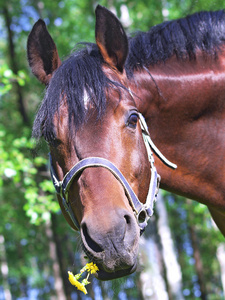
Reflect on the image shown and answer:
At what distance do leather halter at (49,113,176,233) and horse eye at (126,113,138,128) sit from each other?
9 centimetres

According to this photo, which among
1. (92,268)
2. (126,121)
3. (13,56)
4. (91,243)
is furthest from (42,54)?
(13,56)

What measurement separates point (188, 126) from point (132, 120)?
634mm

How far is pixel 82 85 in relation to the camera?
108 inches

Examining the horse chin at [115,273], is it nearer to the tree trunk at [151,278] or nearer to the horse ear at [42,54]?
the horse ear at [42,54]

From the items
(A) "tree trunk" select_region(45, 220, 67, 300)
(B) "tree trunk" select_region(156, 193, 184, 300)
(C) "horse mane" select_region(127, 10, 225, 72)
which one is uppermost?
(C) "horse mane" select_region(127, 10, 225, 72)

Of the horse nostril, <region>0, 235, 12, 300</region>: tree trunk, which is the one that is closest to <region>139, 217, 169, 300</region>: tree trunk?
the horse nostril

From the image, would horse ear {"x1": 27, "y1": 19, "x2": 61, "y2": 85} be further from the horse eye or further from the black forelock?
the horse eye

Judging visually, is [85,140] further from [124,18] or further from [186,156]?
[124,18]

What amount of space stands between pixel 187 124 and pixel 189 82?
0.37 meters

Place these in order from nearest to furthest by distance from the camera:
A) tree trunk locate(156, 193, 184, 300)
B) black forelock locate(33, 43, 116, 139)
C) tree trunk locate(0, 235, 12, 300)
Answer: black forelock locate(33, 43, 116, 139), tree trunk locate(156, 193, 184, 300), tree trunk locate(0, 235, 12, 300)

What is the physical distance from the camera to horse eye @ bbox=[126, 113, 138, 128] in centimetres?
271

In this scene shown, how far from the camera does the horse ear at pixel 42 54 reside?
125 inches

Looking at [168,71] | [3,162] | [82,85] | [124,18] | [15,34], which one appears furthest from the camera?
Result: [15,34]

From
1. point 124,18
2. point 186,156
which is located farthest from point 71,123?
point 124,18
